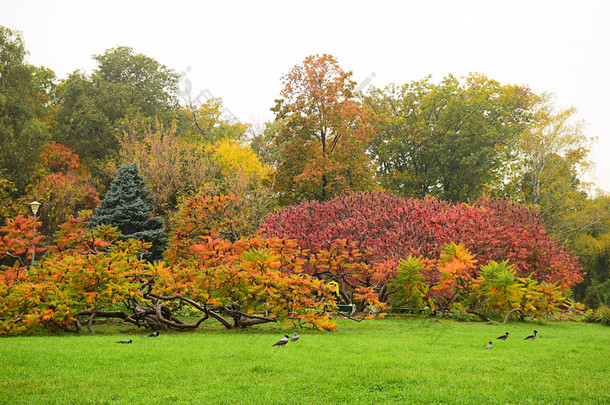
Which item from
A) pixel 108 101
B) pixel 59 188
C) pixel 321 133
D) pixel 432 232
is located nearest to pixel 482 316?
pixel 432 232

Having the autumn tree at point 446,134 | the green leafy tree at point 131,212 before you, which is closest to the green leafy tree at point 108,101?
the green leafy tree at point 131,212

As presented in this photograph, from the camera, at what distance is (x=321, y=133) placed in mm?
24984

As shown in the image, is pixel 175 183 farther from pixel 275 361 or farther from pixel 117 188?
pixel 275 361

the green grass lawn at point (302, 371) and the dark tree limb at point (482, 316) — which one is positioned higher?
the green grass lawn at point (302, 371)

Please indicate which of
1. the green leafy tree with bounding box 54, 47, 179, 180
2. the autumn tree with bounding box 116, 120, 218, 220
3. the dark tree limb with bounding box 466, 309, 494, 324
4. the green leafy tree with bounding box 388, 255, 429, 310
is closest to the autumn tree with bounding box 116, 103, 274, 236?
the autumn tree with bounding box 116, 120, 218, 220

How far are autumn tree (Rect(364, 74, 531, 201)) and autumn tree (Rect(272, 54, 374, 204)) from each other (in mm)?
5815

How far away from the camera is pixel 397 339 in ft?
30.4

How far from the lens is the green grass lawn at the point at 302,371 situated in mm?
5000

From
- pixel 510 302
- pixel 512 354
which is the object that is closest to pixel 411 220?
pixel 510 302

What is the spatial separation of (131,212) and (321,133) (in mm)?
10094

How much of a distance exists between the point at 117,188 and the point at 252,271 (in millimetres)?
15104

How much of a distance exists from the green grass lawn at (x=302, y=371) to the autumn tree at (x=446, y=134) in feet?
69.3

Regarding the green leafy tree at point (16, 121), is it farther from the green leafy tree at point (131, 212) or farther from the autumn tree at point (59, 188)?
the green leafy tree at point (131, 212)

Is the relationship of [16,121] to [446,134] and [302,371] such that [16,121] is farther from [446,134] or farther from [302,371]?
[302,371]
